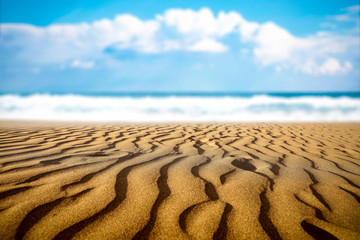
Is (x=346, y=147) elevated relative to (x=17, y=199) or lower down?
lower down

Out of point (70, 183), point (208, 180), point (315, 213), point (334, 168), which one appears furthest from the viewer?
point (334, 168)

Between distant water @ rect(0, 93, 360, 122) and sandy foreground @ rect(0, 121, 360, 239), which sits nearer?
sandy foreground @ rect(0, 121, 360, 239)

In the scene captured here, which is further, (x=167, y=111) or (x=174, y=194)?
(x=167, y=111)

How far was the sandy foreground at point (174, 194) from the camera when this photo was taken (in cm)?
111

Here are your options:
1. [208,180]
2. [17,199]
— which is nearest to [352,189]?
[208,180]

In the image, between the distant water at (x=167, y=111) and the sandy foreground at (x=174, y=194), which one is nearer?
→ the sandy foreground at (x=174, y=194)

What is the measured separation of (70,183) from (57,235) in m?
0.63

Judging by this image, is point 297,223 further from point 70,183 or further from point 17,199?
point 17,199

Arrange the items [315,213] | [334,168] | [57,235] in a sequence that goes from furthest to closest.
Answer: [334,168] → [315,213] → [57,235]

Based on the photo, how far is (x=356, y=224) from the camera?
1215 millimetres

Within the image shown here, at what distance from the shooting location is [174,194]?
1.49m

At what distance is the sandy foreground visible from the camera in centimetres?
111

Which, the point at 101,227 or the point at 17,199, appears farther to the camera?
the point at 17,199

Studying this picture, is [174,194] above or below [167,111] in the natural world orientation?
above
